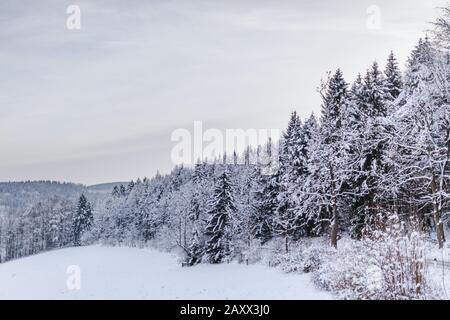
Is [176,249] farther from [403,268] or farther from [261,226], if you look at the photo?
[403,268]

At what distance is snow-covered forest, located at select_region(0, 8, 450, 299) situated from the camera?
34.0ft

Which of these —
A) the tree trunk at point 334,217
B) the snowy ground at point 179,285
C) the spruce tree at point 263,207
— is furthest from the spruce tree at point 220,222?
→ the tree trunk at point 334,217

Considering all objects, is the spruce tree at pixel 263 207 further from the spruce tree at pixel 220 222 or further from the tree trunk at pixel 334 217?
the tree trunk at pixel 334 217

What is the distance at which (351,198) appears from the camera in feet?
88.6

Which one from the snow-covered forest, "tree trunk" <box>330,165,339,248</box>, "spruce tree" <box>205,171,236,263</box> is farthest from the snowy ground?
"tree trunk" <box>330,165,339,248</box>

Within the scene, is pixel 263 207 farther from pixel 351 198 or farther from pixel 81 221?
pixel 81 221

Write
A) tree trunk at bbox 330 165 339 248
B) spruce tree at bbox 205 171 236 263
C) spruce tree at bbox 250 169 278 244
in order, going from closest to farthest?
tree trunk at bbox 330 165 339 248, spruce tree at bbox 205 171 236 263, spruce tree at bbox 250 169 278 244

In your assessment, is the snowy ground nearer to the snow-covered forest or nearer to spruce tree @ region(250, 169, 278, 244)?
the snow-covered forest

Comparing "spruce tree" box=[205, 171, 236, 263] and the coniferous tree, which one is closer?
the coniferous tree

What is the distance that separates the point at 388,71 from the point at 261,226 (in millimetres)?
22258

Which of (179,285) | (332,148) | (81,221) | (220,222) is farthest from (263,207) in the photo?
(81,221)

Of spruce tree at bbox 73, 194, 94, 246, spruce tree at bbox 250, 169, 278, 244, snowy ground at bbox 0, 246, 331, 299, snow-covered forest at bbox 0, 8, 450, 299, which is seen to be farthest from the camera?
spruce tree at bbox 73, 194, 94, 246

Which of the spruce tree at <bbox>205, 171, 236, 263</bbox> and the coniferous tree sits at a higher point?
the coniferous tree

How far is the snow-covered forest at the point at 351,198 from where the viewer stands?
10.4 metres
